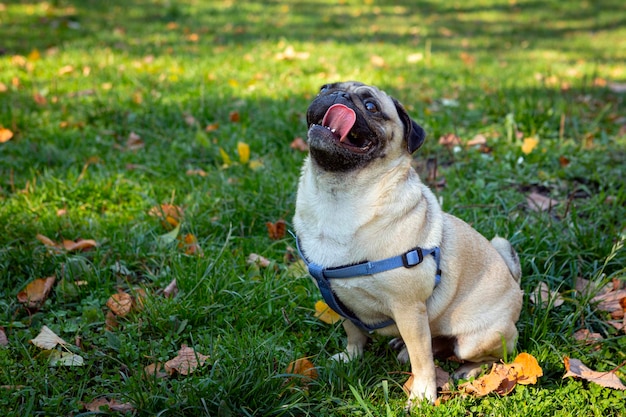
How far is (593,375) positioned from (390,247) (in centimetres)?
117

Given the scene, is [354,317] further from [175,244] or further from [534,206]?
[534,206]

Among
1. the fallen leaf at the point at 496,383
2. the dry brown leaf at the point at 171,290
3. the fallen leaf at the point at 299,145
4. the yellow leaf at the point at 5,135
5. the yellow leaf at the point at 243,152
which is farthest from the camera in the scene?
the fallen leaf at the point at 299,145

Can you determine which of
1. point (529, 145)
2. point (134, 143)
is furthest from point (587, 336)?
point (134, 143)

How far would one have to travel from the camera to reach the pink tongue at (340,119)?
2646 mm

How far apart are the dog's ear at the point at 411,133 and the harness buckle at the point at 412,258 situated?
49 cm

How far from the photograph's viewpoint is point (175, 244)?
382 centimetres

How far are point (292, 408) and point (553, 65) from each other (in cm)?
777

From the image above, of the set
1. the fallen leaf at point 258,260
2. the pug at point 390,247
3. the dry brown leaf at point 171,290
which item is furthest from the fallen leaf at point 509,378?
the dry brown leaf at point 171,290

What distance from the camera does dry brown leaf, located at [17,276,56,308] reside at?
10.8 ft

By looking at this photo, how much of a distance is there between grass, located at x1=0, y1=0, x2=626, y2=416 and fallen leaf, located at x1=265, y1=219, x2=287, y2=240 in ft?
0.30

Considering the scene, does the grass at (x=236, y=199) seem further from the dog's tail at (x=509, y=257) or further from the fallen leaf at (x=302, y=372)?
the dog's tail at (x=509, y=257)

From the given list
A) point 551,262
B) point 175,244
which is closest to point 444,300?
point 551,262

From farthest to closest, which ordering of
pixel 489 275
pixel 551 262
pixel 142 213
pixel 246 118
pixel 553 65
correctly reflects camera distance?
pixel 553 65, pixel 246 118, pixel 142 213, pixel 551 262, pixel 489 275

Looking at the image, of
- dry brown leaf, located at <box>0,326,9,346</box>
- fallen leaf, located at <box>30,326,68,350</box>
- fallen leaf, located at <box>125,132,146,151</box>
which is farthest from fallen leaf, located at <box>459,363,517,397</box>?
fallen leaf, located at <box>125,132,146,151</box>
